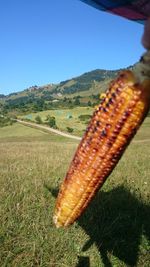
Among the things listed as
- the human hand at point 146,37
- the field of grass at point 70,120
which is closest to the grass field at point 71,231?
the human hand at point 146,37

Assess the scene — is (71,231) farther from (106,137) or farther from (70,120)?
(70,120)

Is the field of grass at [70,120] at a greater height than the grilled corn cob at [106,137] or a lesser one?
lesser

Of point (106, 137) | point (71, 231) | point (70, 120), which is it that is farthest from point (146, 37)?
point (70, 120)

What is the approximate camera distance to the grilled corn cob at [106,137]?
315 centimetres

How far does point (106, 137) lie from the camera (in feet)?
11.2

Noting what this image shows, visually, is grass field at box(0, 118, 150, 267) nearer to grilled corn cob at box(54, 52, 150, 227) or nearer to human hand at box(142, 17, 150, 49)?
grilled corn cob at box(54, 52, 150, 227)

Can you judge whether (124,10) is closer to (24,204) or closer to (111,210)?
(24,204)

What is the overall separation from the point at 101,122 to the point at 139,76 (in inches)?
20.6

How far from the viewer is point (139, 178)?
10672 mm

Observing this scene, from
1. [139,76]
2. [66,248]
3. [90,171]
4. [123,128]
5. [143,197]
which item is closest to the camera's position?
[139,76]

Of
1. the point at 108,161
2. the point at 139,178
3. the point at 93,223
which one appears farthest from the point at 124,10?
the point at 139,178

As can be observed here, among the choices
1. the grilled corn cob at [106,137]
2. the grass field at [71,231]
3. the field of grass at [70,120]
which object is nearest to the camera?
the grilled corn cob at [106,137]

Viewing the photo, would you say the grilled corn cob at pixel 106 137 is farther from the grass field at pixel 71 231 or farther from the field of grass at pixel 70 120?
the field of grass at pixel 70 120

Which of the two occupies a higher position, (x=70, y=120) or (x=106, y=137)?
(x=106, y=137)
